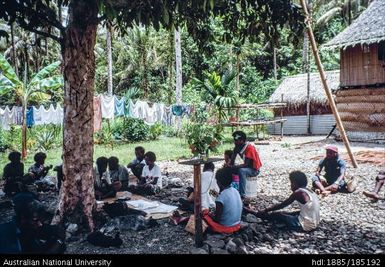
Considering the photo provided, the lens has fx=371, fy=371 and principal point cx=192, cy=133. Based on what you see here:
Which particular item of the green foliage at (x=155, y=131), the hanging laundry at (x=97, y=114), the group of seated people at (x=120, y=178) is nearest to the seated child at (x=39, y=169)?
the group of seated people at (x=120, y=178)

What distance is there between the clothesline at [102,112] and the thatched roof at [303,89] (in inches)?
308

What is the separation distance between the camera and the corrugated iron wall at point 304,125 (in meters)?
21.3

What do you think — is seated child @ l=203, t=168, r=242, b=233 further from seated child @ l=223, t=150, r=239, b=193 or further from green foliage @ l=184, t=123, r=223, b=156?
green foliage @ l=184, t=123, r=223, b=156

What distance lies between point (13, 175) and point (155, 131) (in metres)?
11.5

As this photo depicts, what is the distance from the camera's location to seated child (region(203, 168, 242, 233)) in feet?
15.8

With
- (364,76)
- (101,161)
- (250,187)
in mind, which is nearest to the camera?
(250,187)

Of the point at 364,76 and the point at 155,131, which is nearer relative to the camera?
the point at 364,76

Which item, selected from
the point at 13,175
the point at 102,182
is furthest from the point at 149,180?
the point at 13,175

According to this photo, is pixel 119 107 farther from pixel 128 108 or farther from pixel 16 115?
pixel 16 115

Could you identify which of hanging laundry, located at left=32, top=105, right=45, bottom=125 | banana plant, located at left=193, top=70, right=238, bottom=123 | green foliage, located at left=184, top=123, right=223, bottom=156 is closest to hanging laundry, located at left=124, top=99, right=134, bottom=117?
green foliage, located at left=184, top=123, right=223, bottom=156

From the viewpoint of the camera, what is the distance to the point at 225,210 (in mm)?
4824

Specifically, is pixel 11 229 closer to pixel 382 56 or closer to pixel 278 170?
pixel 278 170

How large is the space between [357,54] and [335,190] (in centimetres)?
963

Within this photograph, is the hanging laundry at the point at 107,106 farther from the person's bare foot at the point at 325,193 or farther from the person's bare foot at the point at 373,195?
the person's bare foot at the point at 373,195
